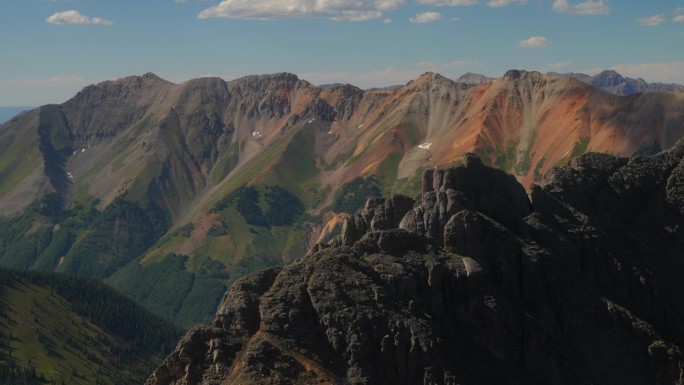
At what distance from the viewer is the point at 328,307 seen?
315 feet

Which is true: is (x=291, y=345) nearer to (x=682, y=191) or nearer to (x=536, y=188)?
(x=536, y=188)

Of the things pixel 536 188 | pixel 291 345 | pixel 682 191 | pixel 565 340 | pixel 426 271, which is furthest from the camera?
pixel 682 191

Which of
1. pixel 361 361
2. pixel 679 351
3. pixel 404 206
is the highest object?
pixel 404 206

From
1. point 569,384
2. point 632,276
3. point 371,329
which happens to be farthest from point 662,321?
point 371,329

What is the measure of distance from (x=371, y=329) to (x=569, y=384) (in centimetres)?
2935

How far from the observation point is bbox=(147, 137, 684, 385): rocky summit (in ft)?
303

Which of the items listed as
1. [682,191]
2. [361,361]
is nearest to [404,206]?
[361,361]

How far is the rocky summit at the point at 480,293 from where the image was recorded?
3634 inches

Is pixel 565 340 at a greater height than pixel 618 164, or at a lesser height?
lesser

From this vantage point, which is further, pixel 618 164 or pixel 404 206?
pixel 618 164

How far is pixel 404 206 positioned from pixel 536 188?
925 inches

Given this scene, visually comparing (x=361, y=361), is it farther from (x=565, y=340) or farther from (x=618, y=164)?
(x=618, y=164)

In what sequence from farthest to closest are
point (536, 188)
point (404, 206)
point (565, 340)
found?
point (536, 188)
point (404, 206)
point (565, 340)

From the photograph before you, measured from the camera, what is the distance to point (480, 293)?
108m
